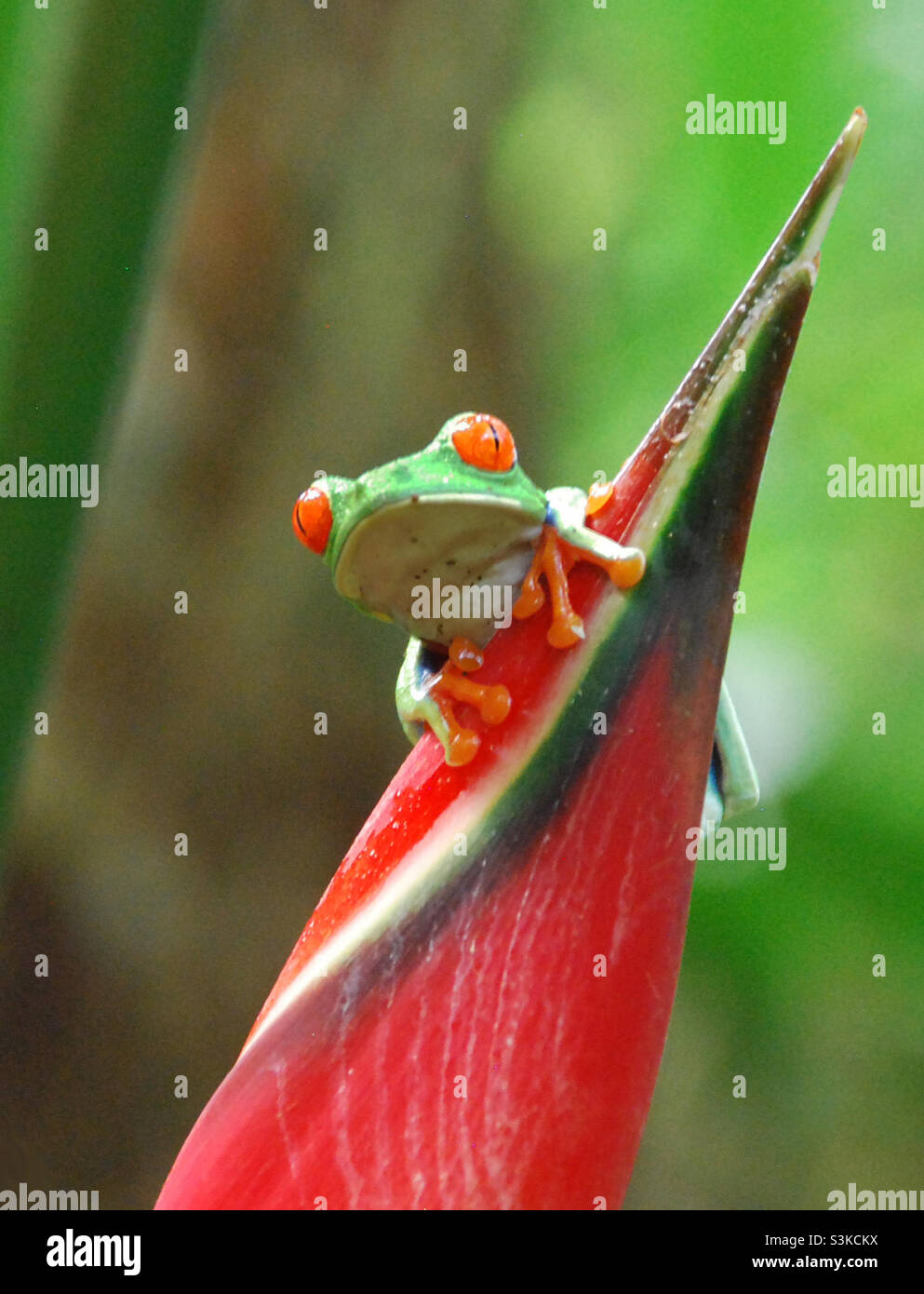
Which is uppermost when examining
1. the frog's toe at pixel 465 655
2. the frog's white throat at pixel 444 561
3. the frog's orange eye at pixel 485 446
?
the frog's orange eye at pixel 485 446

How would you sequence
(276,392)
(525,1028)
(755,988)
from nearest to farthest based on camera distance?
(525,1028) → (276,392) → (755,988)

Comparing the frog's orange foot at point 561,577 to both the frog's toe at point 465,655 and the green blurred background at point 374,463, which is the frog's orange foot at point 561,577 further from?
the green blurred background at point 374,463

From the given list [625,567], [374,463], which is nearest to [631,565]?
[625,567]

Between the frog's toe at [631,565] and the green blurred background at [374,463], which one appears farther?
the green blurred background at [374,463]

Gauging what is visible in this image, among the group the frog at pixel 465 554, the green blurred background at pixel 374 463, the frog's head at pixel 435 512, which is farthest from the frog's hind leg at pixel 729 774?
the green blurred background at pixel 374 463

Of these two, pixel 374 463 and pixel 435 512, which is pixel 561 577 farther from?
pixel 374 463

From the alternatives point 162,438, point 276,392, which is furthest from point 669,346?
point 162,438
